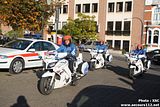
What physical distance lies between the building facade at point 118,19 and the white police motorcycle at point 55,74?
128 ft

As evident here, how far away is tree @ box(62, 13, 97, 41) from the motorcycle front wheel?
40089 millimetres

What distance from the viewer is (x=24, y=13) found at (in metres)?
23.8

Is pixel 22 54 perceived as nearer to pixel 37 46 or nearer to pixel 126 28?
pixel 37 46

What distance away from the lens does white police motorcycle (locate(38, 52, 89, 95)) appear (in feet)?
29.0

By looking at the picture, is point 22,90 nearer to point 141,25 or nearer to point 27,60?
point 27,60

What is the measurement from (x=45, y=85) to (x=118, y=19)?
141 ft

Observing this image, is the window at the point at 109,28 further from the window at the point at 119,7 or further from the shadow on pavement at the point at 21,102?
the shadow on pavement at the point at 21,102

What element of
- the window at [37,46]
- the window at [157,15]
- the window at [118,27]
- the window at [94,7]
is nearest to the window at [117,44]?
the window at [118,27]

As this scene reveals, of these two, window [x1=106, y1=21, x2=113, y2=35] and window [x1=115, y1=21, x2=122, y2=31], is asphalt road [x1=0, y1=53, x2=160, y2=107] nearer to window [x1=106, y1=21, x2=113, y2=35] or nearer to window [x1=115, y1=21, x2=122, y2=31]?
window [x1=115, y1=21, x2=122, y2=31]

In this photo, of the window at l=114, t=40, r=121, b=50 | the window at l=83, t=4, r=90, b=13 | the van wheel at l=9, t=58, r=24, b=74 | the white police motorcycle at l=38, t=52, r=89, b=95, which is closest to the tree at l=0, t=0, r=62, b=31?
the van wheel at l=9, t=58, r=24, b=74

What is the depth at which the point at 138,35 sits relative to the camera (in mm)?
47844

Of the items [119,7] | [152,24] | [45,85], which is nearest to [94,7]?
[119,7]

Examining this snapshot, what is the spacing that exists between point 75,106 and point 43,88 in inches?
57.8

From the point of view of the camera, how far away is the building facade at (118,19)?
48.0m
